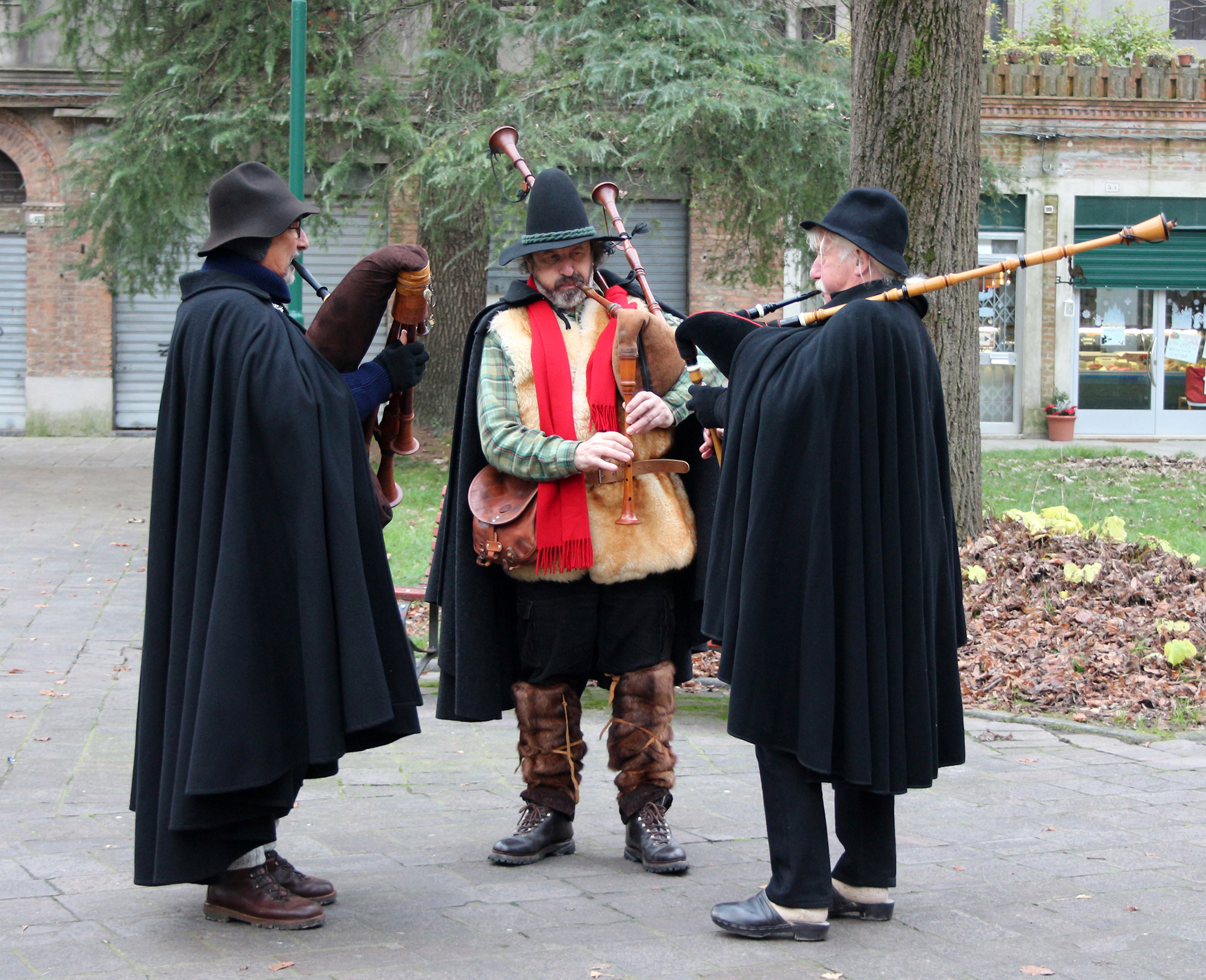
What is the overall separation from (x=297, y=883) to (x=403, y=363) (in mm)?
1490

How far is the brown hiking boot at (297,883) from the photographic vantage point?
3.82 metres

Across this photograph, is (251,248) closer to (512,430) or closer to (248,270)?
(248,270)

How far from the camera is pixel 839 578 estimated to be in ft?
11.6

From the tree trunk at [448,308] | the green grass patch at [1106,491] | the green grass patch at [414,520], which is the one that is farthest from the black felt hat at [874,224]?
the tree trunk at [448,308]

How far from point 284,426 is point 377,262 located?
1.90ft

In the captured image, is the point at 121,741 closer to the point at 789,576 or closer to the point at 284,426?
the point at 284,426

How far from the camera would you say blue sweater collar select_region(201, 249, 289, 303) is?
3.78 metres

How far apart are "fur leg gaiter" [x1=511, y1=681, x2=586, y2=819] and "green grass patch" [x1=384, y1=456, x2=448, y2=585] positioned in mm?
2741

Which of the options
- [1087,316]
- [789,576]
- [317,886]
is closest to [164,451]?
[317,886]

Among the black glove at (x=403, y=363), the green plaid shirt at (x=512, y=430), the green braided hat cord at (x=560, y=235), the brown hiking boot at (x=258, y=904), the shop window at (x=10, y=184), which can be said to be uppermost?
the shop window at (x=10, y=184)

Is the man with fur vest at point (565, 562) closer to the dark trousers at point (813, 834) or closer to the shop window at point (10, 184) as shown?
the dark trousers at point (813, 834)

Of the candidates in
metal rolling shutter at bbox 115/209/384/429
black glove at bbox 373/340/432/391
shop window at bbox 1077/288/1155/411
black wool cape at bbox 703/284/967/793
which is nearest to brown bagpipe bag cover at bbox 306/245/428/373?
black glove at bbox 373/340/432/391

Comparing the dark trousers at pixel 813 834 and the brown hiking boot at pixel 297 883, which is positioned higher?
the dark trousers at pixel 813 834

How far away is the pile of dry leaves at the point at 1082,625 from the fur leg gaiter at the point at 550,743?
2897mm
